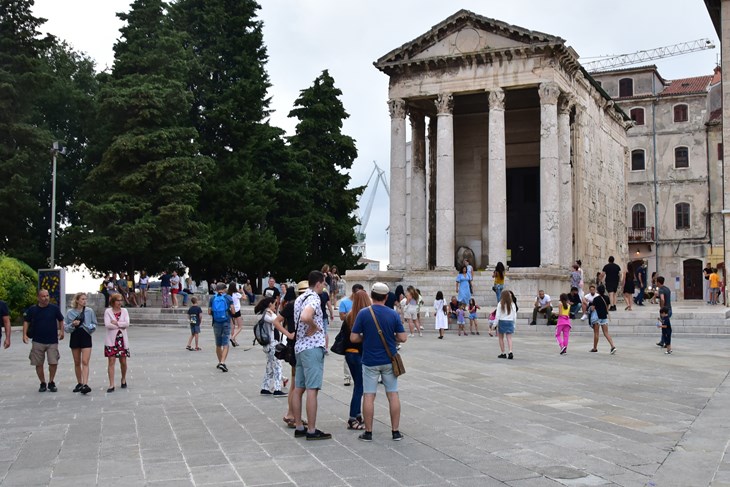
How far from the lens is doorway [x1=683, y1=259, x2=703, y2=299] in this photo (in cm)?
5462

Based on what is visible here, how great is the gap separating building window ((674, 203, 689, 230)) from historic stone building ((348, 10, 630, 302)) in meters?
17.0

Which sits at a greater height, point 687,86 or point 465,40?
point 687,86

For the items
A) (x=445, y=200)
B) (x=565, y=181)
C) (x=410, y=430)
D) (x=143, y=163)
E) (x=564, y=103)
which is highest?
(x=564, y=103)

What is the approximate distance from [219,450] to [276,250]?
31.5m

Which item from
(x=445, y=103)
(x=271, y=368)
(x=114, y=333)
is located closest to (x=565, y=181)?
(x=445, y=103)

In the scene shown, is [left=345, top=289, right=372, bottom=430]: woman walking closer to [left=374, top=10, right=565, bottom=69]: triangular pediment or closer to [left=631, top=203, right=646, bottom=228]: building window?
[left=374, top=10, right=565, bottom=69]: triangular pediment

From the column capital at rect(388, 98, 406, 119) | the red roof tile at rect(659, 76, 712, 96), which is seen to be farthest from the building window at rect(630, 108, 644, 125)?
the column capital at rect(388, 98, 406, 119)

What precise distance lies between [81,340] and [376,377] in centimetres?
618

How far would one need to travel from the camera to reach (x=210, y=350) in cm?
1961

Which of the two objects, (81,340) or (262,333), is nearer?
(262,333)

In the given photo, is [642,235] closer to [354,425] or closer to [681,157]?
[681,157]

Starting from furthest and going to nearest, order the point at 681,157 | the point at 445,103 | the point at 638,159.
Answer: the point at 638,159 < the point at 681,157 < the point at 445,103

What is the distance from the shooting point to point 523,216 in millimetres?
39000

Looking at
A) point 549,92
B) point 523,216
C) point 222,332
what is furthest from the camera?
point 523,216
